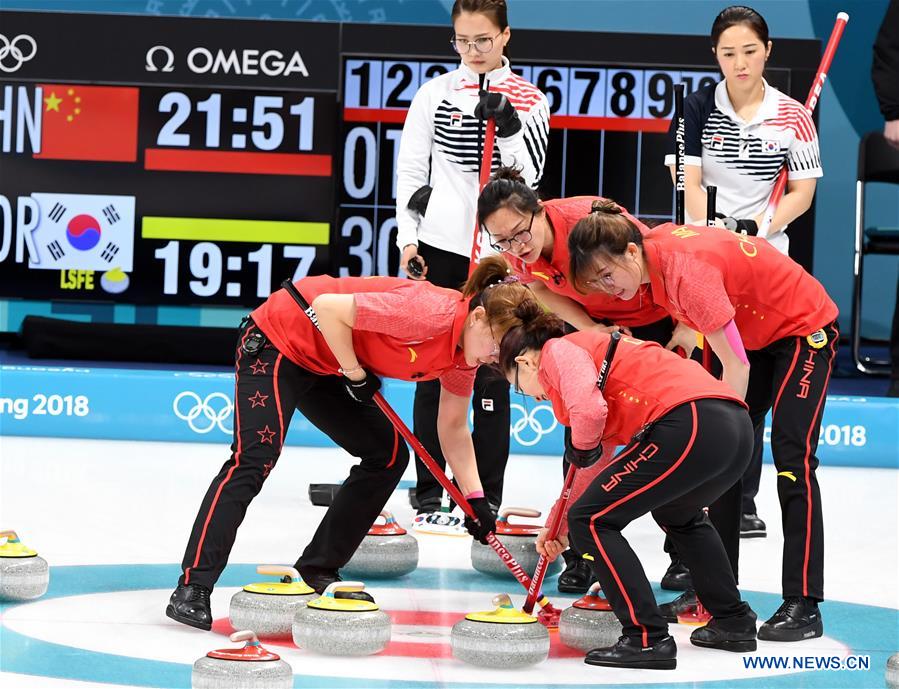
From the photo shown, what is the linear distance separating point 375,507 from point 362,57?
3817 millimetres

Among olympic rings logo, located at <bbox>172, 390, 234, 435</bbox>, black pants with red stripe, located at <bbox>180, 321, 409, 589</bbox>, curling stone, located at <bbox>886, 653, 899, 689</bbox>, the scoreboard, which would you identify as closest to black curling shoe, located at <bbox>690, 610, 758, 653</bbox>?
curling stone, located at <bbox>886, 653, 899, 689</bbox>

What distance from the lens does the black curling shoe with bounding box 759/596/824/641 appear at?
3.62 m

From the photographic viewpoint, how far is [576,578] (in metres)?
4.18

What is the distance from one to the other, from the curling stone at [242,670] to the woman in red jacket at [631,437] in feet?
2.64

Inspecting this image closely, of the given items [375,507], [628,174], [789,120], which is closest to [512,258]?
[375,507]

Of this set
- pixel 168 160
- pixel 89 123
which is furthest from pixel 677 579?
pixel 89 123

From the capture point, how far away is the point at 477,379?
5016 millimetres

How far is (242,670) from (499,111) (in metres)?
2.46

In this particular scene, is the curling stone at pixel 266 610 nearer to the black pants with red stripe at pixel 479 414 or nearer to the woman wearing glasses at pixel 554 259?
the woman wearing glasses at pixel 554 259

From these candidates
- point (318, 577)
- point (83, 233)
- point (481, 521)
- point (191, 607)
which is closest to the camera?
point (191, 607)

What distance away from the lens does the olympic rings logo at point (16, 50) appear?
7.34 m

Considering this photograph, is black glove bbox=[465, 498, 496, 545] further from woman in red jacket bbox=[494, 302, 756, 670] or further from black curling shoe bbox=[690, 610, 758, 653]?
black curling shoe bbox=[690, 610, 758, 653]

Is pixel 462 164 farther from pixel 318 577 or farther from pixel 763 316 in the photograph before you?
pixel 318 577

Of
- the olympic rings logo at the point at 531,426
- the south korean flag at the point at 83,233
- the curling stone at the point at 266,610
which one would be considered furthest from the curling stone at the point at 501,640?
the south korean flag at the point at 83,233
